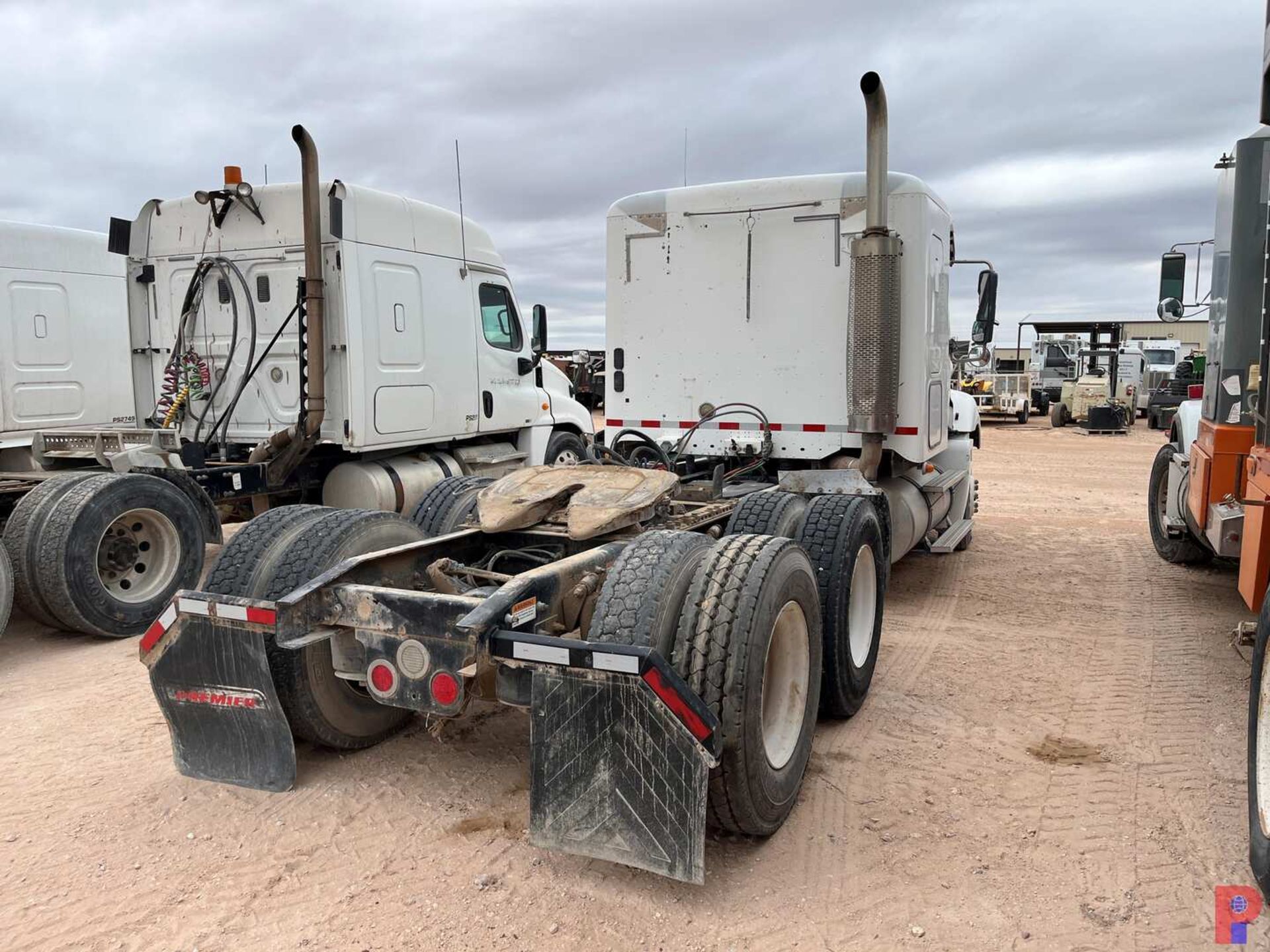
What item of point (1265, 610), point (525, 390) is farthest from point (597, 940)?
point (525, 390)

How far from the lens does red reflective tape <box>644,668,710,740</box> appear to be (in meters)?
2.82

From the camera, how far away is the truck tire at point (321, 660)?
3.65 metres

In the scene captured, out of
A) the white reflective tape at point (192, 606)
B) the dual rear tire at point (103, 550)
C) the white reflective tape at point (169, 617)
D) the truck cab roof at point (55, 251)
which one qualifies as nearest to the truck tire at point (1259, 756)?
the white reflective tape at point (192, 606)

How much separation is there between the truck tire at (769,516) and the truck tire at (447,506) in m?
1.41

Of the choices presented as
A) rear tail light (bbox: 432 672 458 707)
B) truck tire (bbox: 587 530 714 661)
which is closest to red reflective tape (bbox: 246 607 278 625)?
rear tail light (bbox: 432 672 458 707)

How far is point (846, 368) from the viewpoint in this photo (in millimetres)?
6281

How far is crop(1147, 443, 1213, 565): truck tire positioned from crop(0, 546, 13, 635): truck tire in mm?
8352

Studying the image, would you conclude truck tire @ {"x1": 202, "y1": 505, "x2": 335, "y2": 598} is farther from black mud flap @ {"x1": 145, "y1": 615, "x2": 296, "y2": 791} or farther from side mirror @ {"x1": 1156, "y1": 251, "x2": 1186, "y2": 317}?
side mirror @ {"x1": 1156, "y1": 251, "x2": 1186, "y2": 317}

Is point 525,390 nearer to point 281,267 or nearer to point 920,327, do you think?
point 281,267

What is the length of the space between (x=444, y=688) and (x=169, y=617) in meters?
1.16

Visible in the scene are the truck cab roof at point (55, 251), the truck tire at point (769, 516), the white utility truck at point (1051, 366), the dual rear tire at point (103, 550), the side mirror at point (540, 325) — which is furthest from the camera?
the white utility truck at point (1051, 366)

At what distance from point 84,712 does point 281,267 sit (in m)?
4.15

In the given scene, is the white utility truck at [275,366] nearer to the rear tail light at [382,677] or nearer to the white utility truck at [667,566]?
the white utility truck at [667,566]

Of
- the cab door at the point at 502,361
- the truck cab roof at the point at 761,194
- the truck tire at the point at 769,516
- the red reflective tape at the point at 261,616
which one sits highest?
the truck cab roof at the point at 761,194
